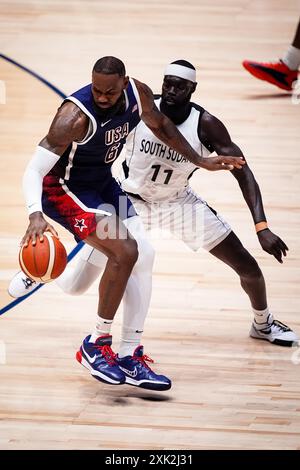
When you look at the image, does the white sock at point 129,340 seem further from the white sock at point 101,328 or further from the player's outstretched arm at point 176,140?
the player's outstretched arm at point 176,140

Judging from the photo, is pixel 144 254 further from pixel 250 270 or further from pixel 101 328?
pixel 250 270

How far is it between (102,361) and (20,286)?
3.68 ft

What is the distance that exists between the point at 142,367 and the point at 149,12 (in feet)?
26.3

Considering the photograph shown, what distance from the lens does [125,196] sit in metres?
6.40

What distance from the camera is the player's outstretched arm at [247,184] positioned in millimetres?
6238

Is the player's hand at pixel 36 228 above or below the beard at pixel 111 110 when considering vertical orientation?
below

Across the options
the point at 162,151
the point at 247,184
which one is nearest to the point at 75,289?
the point at 162,151

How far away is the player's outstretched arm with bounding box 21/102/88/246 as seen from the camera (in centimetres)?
567

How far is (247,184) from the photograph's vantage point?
21.2 feet

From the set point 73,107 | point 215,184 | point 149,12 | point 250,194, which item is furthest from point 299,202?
point 149,12

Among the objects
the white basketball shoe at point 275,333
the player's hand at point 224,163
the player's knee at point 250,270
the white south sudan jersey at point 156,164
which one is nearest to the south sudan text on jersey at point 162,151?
the white south sudan jersey at point 156,164

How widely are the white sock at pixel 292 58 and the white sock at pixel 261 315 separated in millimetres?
4782

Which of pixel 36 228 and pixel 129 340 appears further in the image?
pixel 129 340
